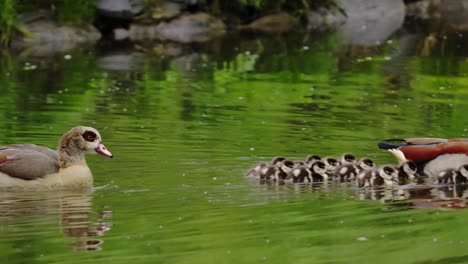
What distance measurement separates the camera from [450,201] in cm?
1226

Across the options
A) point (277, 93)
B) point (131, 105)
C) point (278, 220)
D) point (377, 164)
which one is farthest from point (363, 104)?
point (278, 220)

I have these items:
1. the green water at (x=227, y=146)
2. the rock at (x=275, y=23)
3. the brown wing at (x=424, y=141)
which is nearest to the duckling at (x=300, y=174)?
the green water at (x=227, y=146)

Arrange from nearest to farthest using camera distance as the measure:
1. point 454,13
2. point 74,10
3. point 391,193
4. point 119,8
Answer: point 391,193 < point 74,10 < point 119,8 < point 454,13

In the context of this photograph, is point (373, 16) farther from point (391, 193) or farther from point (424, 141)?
point (391, 193)

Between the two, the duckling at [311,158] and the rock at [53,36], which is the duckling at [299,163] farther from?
the rock at [53,36]

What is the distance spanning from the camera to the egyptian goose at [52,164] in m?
12.9

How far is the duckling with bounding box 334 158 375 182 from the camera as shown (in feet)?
43.1

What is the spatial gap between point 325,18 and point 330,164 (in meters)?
21.3

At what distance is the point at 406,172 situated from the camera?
13250 mm

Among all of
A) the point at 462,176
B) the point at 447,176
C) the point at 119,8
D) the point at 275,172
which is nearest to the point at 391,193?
the point at 447,176

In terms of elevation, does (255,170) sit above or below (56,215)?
above

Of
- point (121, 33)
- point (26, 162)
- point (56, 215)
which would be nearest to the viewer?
point (56, 215)

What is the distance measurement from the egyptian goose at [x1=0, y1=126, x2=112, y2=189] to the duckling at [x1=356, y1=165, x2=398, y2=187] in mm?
2429

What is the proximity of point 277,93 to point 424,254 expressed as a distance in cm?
1077
